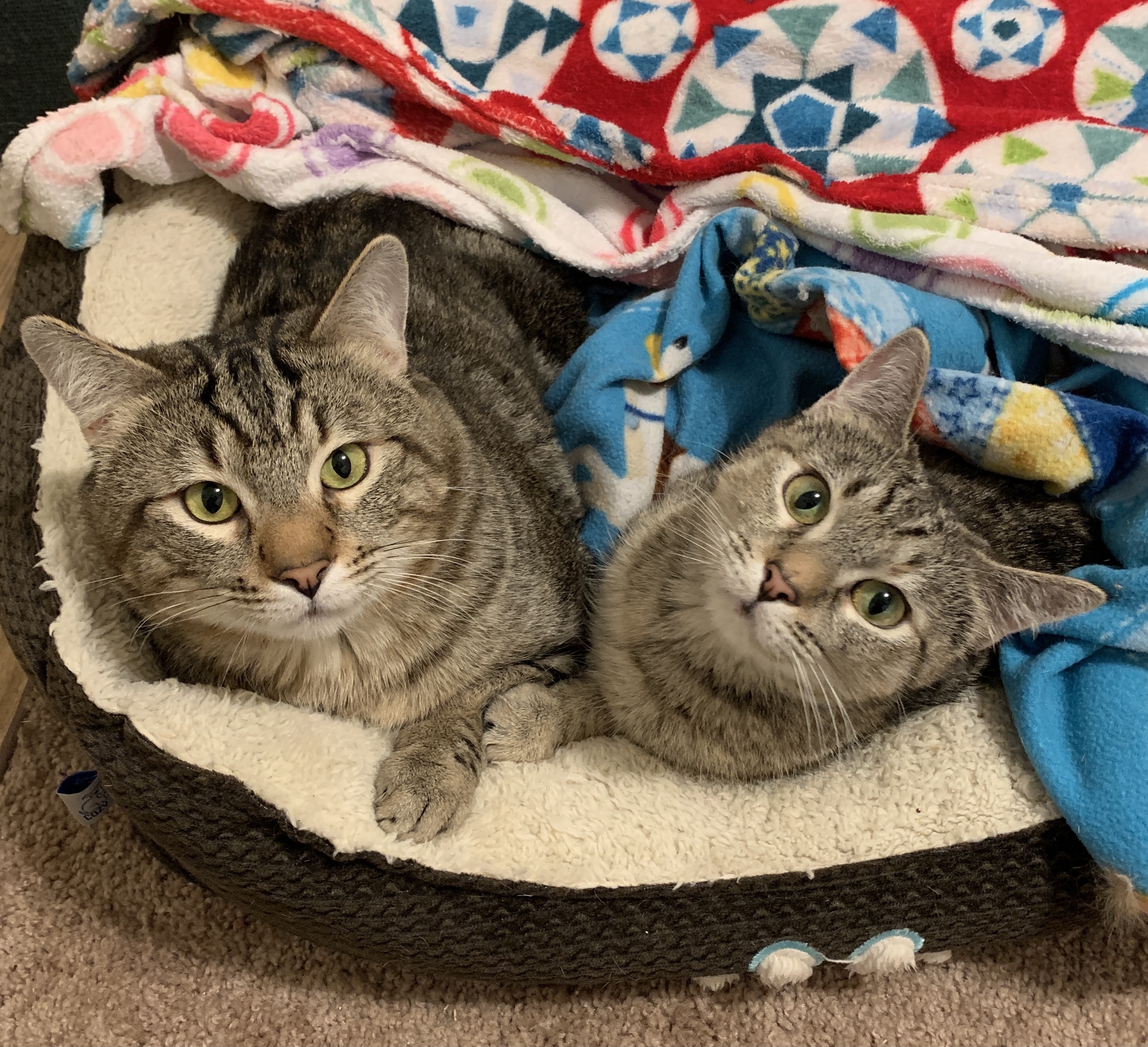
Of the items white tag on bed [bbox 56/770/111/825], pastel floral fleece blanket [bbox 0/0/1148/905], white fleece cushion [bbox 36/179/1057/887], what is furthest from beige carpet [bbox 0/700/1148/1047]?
pastel floral fleece blanket [bbox 0/0/1148/905]

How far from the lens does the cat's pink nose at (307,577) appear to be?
101cm

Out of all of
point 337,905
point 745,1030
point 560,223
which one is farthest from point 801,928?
point 560,223

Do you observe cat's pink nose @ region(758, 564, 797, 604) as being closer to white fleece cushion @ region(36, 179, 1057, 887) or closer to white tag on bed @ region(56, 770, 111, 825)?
white fleece cushion @ region(36, 179, 1057, 887)

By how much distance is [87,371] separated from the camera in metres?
1.10

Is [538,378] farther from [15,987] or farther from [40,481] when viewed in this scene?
[15,987]

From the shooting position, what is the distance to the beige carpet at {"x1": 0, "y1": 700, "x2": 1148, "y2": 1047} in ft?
4.91

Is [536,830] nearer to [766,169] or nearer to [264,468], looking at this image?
[264,468]

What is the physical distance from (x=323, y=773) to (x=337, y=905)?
0.18 m

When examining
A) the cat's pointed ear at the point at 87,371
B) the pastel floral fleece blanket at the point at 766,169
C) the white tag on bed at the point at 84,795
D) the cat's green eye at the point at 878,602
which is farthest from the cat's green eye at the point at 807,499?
the white tag on bed at the point at 84,795

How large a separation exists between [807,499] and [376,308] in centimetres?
62

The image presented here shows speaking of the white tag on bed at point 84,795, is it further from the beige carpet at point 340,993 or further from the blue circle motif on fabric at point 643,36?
the blue circle motif on fabric at point 643,36

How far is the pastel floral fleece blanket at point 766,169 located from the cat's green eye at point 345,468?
56 cm

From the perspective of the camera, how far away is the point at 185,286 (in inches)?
65.6

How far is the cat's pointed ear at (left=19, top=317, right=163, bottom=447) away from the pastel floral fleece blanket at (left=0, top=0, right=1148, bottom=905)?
591 millimetres
